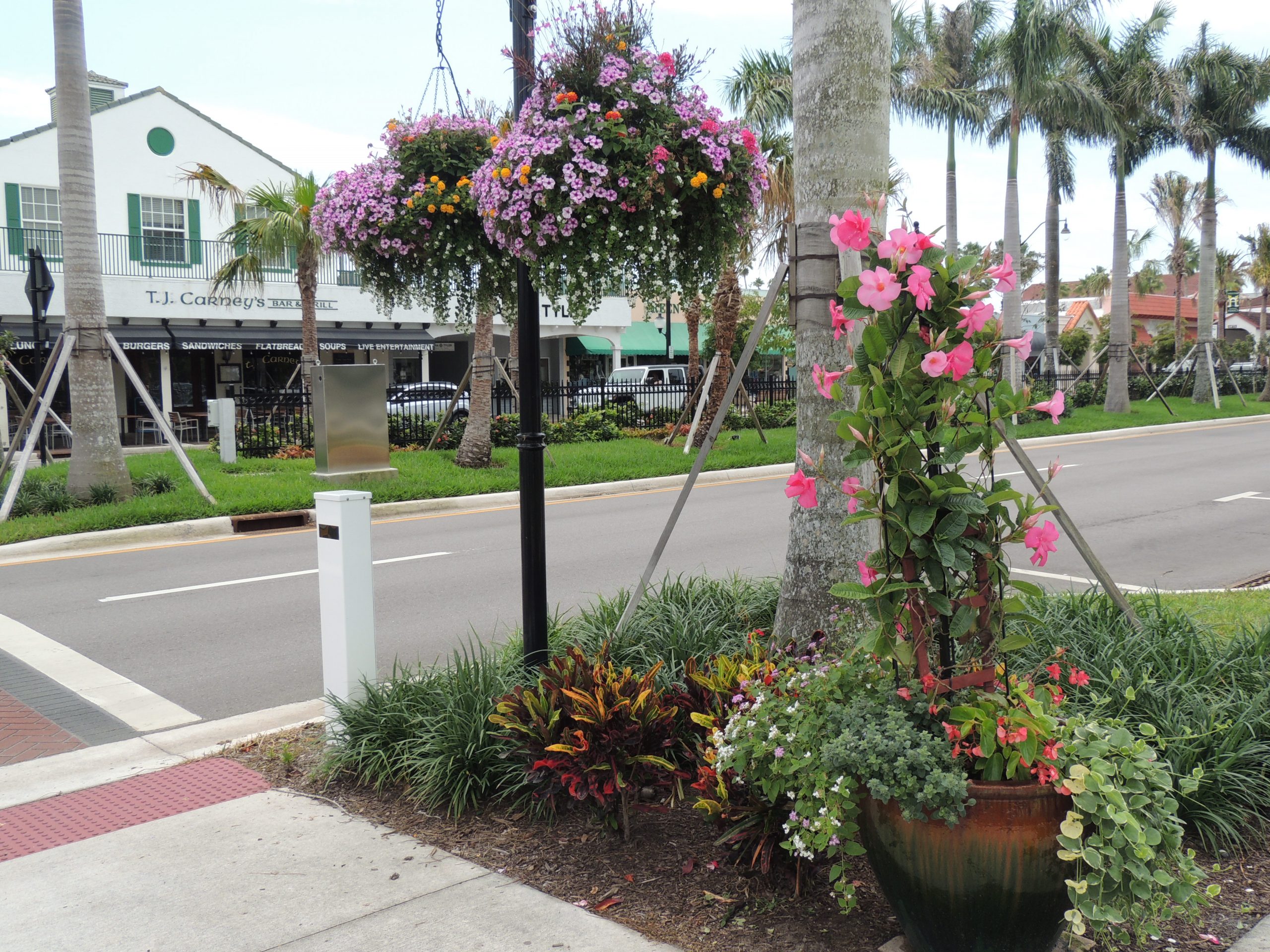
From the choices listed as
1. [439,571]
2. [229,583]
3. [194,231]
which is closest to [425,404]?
[194,231]

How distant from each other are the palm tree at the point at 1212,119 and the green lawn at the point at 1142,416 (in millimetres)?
1471

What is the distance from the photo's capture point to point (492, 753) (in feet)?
14.1

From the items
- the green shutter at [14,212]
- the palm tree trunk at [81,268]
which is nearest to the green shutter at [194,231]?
the green shutter at [14,212]

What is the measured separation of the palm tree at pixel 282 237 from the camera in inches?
721

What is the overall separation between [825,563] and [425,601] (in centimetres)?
459

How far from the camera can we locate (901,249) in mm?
2936

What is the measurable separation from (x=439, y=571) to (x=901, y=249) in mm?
7393

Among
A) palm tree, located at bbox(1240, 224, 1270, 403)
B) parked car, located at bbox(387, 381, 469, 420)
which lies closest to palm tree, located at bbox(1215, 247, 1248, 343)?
palm tree, located at bbox(1240, 224, 1270, 403)

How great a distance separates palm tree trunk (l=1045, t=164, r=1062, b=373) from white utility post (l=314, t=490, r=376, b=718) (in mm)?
29356

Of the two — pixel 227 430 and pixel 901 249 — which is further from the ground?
pixel 901 249

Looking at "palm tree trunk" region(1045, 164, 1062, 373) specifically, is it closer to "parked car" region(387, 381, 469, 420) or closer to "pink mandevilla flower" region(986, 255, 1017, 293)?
"parked car" region(387, 381, 469, 420)

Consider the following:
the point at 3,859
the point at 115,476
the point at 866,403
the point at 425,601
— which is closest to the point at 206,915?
the point at 3,859

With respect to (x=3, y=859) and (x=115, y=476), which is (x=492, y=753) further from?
(x=115, y=476)

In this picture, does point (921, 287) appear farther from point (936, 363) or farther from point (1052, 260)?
point (1052, 260)
